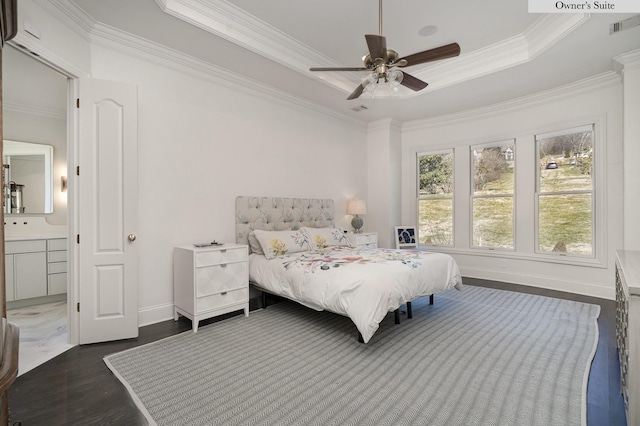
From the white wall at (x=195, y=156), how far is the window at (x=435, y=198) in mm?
2426

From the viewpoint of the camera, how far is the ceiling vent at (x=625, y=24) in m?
2.81

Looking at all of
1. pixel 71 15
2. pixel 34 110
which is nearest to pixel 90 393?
pixel 71 15

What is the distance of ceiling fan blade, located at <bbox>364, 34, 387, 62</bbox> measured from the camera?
228 cm

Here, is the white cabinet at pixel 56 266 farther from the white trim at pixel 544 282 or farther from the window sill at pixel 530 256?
the white trim at pixel 544 282

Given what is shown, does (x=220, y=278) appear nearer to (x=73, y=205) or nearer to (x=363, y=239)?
(x=73, y=205)

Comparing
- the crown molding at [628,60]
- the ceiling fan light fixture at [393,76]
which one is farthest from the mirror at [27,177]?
the crown molding at [628,60]

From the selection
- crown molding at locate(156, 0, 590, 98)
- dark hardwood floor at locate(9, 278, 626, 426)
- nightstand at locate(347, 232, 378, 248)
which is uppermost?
crown molding at locate(156, 0, 590, 98)

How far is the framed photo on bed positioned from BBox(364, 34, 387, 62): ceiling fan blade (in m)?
3.62

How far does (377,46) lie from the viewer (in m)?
2.36

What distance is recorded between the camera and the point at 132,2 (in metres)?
2.52

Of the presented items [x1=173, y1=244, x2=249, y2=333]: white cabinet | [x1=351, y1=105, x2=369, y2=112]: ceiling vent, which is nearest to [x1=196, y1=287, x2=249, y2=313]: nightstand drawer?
[x1=173, y1=244, x2=249, y2=333]: white cabinet

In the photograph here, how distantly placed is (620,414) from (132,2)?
4.47 m

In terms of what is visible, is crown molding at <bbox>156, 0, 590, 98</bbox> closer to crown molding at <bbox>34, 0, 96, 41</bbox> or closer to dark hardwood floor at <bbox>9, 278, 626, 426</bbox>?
crown molding at <bbox>34, 0, 96, 41</bbox>

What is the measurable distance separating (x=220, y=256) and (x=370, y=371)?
182 cm
